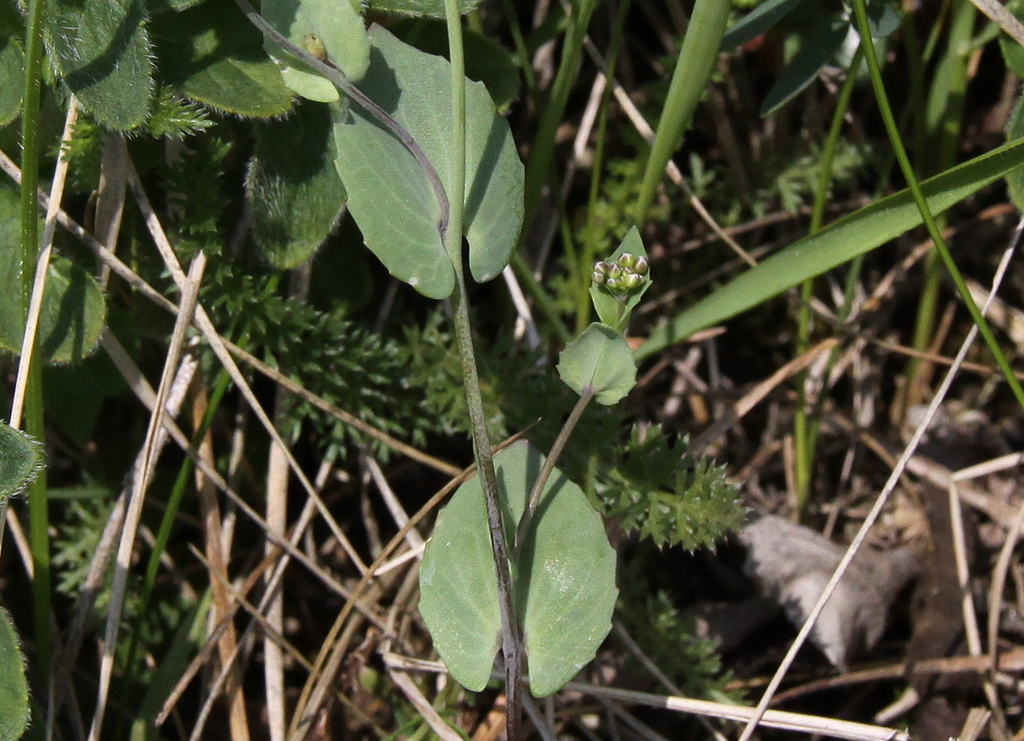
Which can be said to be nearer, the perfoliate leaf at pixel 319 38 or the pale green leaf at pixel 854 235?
the perfoliate leaf at pixel 319 38

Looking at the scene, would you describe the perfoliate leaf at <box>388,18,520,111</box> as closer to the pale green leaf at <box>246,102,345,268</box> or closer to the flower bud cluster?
the pale green leaf at <box>246,102,345,268</box>

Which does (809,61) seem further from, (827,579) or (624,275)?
(827,579)

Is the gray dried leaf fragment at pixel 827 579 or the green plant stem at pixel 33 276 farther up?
Answer: the green plant stem at pixel 33 276

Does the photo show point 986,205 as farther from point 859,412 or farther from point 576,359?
point 576,359

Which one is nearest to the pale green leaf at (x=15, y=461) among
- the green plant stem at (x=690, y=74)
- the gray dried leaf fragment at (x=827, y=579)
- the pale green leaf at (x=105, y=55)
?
the pale green leaf at (x=105, y=55)

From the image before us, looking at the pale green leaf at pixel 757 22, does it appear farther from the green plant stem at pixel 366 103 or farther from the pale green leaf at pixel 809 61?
the green plant stem at pixel 366 103

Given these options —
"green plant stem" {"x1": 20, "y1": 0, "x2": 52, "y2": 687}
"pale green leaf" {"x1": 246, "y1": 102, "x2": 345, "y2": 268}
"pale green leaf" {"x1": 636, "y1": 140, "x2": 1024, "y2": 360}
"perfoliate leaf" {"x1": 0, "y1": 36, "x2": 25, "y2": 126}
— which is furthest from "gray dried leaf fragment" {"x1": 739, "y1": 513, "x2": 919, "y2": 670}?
"perfoliate leaf" {"x1": 0, "y1": 36, "x2": 25, "y2": 126}
